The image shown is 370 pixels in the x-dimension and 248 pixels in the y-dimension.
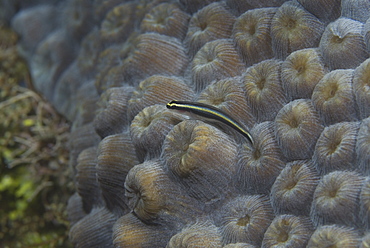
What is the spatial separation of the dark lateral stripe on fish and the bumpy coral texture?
7 centimetres

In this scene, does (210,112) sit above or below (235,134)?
above

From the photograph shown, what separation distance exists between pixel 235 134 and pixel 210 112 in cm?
21

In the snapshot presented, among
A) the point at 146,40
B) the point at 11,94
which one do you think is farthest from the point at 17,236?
the point at 146,40

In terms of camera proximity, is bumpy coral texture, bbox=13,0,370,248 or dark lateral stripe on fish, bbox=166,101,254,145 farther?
dark lateral stripe on fish, bbox=166,101,254,145

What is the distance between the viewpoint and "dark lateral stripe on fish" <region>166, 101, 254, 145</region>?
6.30 ft

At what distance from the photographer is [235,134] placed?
2002 mm

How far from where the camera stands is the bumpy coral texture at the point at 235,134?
64.2 inches

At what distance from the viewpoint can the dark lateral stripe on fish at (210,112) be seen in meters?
1.92

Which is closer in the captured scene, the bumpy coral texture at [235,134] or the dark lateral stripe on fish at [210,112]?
the bumpy coral texture at [235,134]

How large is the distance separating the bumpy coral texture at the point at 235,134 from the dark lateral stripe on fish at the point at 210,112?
0.07 meters

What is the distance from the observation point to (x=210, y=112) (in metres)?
1.95

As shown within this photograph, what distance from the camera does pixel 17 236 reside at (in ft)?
10.6

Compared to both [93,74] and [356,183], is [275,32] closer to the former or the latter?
[356,183]

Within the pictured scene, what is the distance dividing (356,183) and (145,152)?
1.26 meters
